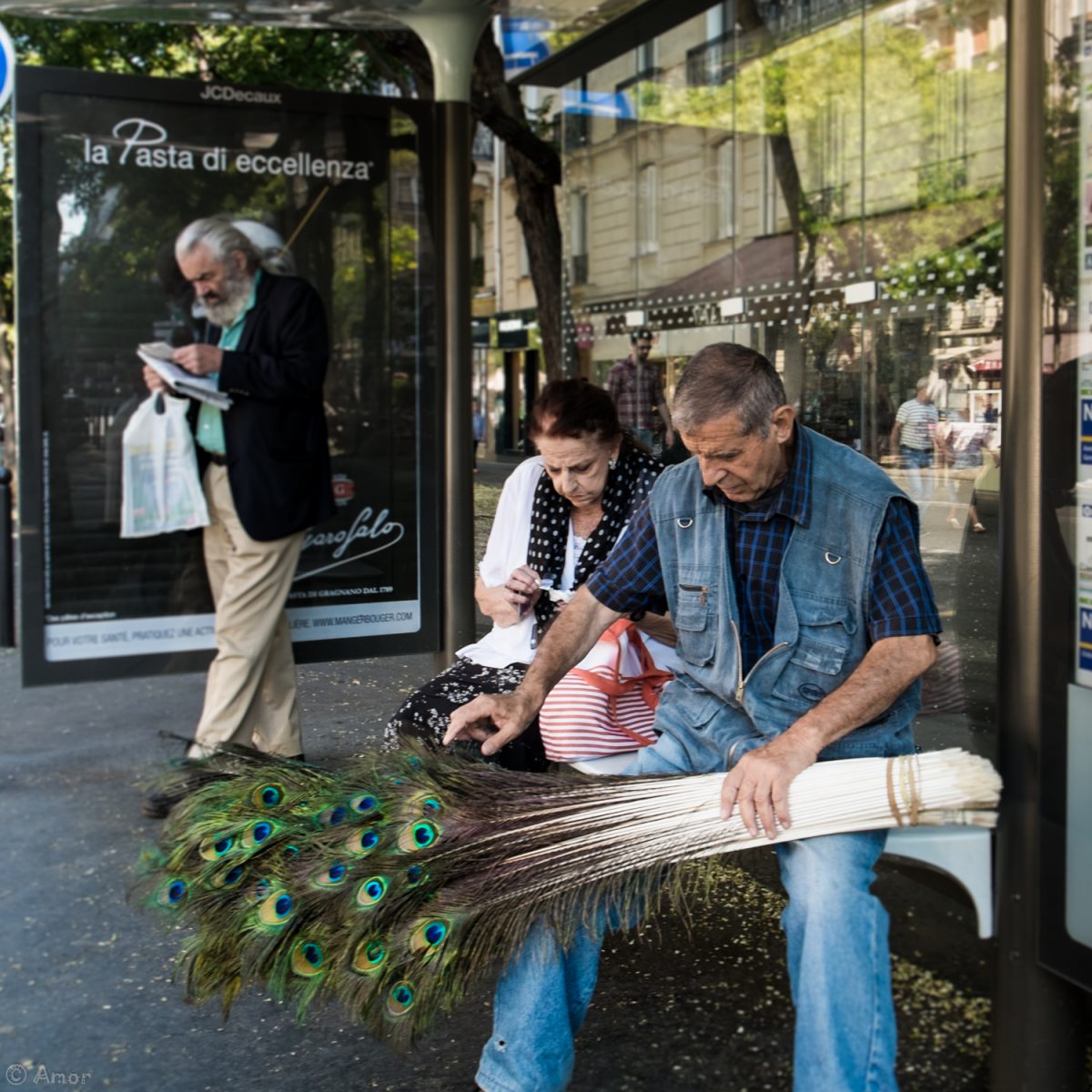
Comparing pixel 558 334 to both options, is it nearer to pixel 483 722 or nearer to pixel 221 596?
pixel 221 596

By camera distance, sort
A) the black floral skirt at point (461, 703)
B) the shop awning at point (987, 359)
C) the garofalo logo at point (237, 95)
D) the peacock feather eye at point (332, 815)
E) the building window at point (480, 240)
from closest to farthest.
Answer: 1. the peacock feather eye at point (332, 815)
2. the black floral skirt at point (461, 703)
3. the shop awning at point (987, 359)
4. the garofalo logo at point (237, 95)
5. the building window at point (480, 240)

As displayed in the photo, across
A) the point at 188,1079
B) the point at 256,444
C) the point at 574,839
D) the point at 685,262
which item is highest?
the point at 685,262

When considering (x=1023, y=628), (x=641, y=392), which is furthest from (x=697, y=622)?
(x=641, y=392)

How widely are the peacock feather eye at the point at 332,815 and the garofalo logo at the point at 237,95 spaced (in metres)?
3.34

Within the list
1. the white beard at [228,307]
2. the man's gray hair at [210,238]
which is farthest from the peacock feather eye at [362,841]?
the man's gray hair at [210,238]

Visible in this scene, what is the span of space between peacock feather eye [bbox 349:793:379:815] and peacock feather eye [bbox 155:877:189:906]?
0.43 metres

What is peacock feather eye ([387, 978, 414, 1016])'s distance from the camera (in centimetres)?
274

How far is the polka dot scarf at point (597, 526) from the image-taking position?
13.5 ft

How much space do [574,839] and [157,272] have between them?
3.48 metres

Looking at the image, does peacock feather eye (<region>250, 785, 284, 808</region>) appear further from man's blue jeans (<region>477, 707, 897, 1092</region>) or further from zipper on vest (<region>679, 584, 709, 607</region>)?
zipper on vest (<region>679, 584, 709, 607</region>)

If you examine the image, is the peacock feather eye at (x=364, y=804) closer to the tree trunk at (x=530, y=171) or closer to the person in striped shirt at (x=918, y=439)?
the person in striped shirt at (x=918, y=439)

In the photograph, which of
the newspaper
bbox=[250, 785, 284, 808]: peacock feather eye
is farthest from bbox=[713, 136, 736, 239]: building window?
bbox=[250, 785, 284, 808]: peacock feather eye

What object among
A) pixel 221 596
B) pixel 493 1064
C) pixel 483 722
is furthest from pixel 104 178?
pixel 493 1064

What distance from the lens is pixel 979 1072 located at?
3246 millimetres
